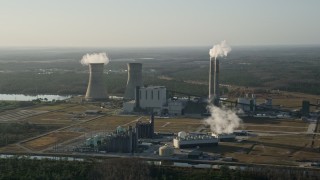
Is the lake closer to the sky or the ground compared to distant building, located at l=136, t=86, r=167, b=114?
closer to the ground

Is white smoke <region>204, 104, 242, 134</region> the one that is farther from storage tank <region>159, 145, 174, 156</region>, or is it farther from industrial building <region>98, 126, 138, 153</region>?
industrial building <region>98, 126, 138, 153</region>

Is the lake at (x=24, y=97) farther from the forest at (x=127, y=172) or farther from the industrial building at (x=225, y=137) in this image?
the forest at (x=127, y=172)

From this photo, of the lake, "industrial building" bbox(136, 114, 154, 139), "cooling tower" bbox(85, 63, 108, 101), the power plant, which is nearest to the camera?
"industrial building" bbox(136, 114, 154, 139)

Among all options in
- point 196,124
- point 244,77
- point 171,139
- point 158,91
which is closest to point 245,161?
point 171,139

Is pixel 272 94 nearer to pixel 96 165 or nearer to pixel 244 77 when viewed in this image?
pixel 244 77

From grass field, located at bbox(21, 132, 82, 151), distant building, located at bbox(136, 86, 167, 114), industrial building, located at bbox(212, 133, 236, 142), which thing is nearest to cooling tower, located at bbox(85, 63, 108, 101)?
distant building, located at bbox(136, 86, 167, 114)

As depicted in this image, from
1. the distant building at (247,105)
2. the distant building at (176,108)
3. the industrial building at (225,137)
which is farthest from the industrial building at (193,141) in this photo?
the distant building at (247,105)
